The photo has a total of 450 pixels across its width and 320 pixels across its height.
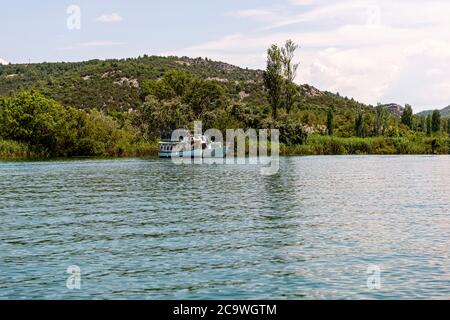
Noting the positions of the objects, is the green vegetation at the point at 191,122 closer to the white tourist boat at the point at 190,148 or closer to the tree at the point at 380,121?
the tree at the point at 380,121

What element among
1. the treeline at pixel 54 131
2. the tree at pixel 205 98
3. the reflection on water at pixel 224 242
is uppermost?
the tree at pixel 205 98

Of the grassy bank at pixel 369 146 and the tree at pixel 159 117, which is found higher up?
the tree at pixel 159 117

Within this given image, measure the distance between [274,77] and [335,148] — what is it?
17.8m

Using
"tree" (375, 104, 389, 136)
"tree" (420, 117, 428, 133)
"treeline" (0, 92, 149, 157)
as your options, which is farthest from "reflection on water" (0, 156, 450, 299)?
"tree" (420, 117, 428, 133)

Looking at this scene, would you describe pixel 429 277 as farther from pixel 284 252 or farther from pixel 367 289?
pixel 284 252

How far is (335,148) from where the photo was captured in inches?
4540

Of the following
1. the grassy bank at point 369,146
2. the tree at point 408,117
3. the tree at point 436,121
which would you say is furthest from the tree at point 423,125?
the grassy bank at point 369,146

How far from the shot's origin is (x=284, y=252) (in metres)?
20.7

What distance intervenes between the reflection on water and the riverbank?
63.9m

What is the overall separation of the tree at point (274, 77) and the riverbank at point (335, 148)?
9835 millimetres

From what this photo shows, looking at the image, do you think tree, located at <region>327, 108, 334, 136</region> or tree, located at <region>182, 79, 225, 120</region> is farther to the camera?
tree, located at <region>182, 79, 225, 120</region>

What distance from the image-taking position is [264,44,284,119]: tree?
114250 millimetres

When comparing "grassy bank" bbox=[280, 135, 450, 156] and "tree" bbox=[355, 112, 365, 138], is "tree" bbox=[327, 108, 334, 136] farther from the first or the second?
"grassy bank" bbox=[280, 135, 450, 156]

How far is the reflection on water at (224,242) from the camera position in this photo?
16203 millimetres
